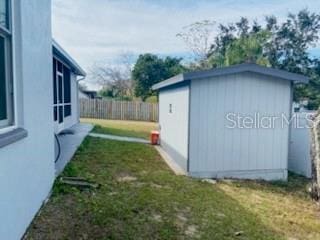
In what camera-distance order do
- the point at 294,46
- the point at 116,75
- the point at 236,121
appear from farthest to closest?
the point at 116,75 → the point at 294,46 → the point at 236,121

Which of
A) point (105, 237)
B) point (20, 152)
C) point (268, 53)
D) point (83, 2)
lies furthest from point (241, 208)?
point (268, 53)

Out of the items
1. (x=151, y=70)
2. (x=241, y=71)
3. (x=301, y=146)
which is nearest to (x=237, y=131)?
(x=241, y=71)

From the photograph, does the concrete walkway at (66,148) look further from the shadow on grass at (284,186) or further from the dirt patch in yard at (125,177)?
the shadow on grass at (284,186)

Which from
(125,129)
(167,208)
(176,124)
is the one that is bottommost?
(167,208)

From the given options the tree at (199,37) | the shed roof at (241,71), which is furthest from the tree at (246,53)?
the shed roof at (241,71)

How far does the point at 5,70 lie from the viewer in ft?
11.3

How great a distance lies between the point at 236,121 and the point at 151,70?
20263 millimetres

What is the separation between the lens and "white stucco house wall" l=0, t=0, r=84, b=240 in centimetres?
322

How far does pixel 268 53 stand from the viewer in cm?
Answer: 2373

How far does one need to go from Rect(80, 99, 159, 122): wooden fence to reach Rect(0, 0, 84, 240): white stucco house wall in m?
20.8

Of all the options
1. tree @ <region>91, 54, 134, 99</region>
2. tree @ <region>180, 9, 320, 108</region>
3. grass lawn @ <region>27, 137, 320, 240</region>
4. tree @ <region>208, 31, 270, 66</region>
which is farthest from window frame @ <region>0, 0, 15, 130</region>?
tree @ <region>91, 54, 134, 99</region>

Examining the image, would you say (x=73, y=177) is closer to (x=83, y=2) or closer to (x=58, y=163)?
(x=58, y=163)

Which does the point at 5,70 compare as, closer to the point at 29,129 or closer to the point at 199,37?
the point at 29,129

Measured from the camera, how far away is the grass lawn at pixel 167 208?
4.41 m
